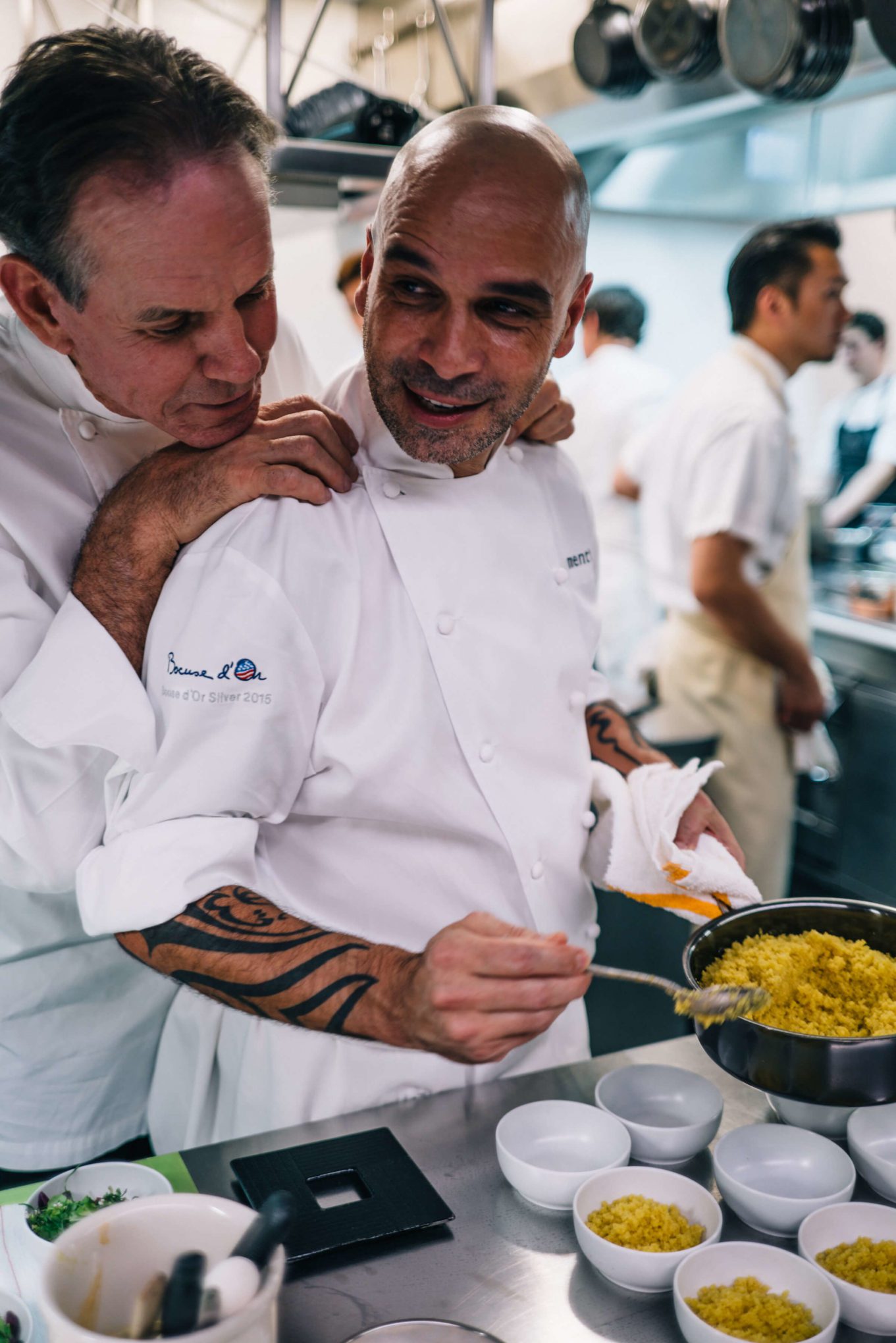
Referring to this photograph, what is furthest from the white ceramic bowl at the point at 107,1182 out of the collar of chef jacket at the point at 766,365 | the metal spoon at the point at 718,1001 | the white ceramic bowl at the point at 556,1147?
the collar of chef jacket at the point at 766,365

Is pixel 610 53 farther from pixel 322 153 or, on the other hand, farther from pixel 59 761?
pixel 59 761

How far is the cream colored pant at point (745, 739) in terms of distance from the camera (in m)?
3.42

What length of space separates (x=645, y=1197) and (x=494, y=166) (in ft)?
3.59

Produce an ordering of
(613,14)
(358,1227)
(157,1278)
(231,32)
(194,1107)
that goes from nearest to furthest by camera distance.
A: (157,1278)
(358,1227)
(194,1107)
(613,14)
(231,32)

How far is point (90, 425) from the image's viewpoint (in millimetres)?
1492

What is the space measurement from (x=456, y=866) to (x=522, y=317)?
0.65 meters

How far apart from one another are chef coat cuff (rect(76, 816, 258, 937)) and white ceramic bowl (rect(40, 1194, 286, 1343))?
0.39 metres

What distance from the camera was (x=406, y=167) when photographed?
4.43ft

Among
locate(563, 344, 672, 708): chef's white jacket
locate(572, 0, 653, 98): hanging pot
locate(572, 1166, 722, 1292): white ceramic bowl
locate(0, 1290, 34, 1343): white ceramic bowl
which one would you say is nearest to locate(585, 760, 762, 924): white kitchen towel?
locate(572, 1166, 722, 1292): white ceramic bowl

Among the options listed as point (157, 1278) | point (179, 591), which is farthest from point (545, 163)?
point (157, 1278)

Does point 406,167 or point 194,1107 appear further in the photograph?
point 194,1107

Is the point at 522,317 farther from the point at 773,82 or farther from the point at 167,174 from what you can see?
the point at 773,82

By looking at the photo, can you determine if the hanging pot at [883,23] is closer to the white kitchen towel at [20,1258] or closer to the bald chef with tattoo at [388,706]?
the bald chef with tattoo at [388,706]

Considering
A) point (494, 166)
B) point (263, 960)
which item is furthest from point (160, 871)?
point (494, 166)
